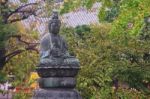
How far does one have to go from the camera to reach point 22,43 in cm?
1894

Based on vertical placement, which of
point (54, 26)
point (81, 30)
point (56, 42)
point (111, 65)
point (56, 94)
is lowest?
point (56, 94)

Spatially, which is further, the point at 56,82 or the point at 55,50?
the point at 55,50

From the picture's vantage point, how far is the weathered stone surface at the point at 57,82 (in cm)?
1068

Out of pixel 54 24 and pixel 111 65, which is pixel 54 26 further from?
pixel 111 65

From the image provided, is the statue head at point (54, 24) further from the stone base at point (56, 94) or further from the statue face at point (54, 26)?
the stone base at point (56, 94)

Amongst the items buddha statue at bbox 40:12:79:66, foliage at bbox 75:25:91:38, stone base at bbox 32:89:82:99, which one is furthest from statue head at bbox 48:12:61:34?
foliage at bbox 75:25:91:38

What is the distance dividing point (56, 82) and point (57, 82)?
2cm

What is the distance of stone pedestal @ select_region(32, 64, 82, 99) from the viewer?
10.6 metres

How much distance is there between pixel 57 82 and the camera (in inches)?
421

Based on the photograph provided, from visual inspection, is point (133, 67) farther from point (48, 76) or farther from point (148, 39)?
point (48, 76)

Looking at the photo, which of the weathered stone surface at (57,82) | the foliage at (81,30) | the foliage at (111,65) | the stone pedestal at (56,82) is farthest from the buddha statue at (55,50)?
the foliage at (81,30)

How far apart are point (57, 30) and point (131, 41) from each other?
3.74m

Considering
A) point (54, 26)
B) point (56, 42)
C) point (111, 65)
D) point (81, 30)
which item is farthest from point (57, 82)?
point (81, 30)

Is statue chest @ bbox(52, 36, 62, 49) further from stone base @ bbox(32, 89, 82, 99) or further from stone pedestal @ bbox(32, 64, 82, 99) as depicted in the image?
stone base @ bbox(32, 89, 82, 99)
